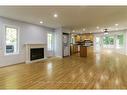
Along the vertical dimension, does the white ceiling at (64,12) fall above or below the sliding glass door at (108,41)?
above

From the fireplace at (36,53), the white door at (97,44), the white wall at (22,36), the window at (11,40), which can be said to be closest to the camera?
the white wall at (22,36)

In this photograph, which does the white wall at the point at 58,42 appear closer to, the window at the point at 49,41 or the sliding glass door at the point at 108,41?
the window at the point at 49,41

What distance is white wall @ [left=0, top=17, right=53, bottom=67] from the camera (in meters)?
6.29

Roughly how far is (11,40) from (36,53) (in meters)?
2.05

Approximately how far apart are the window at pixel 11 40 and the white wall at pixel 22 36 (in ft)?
0.81

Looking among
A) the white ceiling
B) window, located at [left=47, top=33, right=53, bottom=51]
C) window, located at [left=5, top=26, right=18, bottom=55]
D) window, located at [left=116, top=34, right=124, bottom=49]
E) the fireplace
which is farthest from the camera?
window, located at [left=116, top=34, right=124, bottom=49]

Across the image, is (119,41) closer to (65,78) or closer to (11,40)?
(11,40)

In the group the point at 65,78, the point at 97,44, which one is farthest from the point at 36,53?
the point at 97,44

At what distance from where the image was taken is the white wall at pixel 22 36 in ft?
20.6

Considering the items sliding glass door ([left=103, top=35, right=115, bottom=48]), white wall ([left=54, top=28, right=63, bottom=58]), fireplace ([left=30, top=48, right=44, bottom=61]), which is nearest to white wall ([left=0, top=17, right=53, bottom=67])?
fireplace ([left=30, top=48, right=44, bottom=61])

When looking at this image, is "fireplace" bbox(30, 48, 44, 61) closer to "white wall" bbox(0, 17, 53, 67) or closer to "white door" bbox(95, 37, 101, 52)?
"white wall" bbox(0, 17, 53, 67)

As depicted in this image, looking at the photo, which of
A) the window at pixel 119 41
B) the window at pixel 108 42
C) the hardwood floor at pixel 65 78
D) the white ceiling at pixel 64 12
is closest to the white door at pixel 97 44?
the window at pixel 108 42

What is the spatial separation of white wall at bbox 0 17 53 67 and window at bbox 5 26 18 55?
0.25 meters
